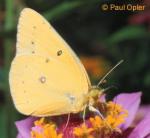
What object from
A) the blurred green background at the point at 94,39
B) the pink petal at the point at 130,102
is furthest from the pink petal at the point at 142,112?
the pink petal at the point at 130,102

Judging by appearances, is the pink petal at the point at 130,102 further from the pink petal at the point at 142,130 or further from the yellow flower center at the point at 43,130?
the yellow flower center at the point at 43,130

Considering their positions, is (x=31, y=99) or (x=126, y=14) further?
(x=126, y=14)

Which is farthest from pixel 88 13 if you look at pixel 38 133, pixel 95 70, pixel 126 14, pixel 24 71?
pixel 38 133

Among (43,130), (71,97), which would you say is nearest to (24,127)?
(43,130)

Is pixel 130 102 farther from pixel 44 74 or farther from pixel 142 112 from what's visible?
pixel 142 112

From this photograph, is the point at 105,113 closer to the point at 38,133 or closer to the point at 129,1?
the point at 38,133

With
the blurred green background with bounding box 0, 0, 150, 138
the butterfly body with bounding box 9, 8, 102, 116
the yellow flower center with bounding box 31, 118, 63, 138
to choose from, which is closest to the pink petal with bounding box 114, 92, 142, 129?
the butterfly body with bounding box 9, 8, 102, 116
